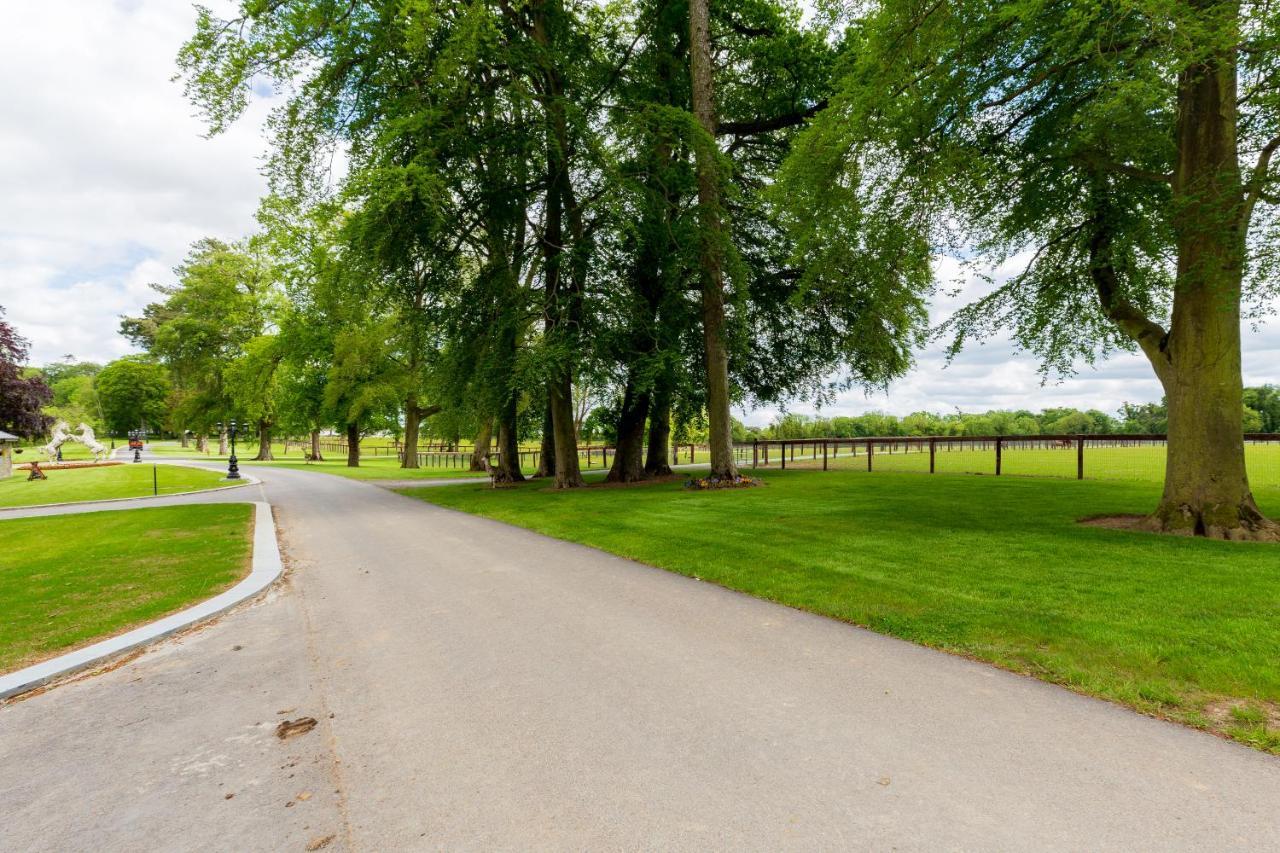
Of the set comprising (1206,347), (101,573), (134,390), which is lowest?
(101,573)

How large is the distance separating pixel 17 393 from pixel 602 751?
41.1 metres

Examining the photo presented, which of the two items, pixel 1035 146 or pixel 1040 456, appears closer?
pixel 1035 146

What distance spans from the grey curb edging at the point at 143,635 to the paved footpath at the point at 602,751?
0.77 feet

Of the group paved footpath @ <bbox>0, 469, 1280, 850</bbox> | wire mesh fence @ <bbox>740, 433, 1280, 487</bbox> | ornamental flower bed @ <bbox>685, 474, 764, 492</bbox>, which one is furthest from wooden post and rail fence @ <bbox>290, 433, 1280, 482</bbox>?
paved footpath @ <bbox>0, 469, 1280, 850</bbox>

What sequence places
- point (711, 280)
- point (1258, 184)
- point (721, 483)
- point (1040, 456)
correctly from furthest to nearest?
1. point (1040, 456)
2. point (711, 280)
3. point (721, 483)
4. point (1258, 184)

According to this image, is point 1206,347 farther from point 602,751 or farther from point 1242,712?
point 602,751

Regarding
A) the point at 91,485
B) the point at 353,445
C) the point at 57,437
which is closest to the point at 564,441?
the point at 91,485

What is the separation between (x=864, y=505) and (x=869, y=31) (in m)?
8.42

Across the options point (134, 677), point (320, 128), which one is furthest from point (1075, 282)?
point (320, 128)

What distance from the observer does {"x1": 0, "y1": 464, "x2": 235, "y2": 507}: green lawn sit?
1759 centimetres

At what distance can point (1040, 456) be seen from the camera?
58.1ft

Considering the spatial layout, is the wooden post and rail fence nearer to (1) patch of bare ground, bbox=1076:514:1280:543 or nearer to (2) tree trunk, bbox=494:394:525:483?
(1) patch of bare ground, bbox=1076:514:1280:543

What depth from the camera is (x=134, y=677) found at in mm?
4195

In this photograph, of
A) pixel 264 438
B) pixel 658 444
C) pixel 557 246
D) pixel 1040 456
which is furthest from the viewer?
pixel 264 438
